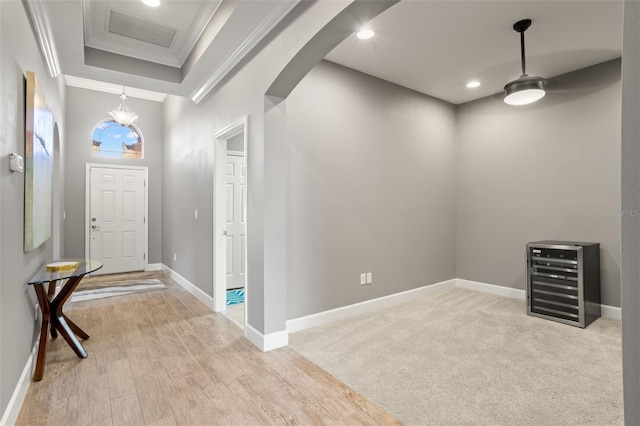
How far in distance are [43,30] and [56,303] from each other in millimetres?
2197

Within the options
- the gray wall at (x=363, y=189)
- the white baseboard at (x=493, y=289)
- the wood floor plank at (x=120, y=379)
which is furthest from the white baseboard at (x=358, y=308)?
the wood floor plank at (x=120, y=379)

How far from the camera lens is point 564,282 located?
353 centimetres

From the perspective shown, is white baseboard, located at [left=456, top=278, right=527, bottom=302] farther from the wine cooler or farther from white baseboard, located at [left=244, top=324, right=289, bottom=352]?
white baseboard, located at [left=244, top=324, right=289, bottom=352]

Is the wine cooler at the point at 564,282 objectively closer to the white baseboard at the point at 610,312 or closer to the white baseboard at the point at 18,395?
the white baseboard at the point at 610,312

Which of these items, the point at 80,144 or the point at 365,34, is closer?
the point at 365,34

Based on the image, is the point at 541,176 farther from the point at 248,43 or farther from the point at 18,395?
the point at 18,395

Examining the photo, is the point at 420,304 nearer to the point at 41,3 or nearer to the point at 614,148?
the point at 614,148

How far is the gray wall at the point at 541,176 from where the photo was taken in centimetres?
373

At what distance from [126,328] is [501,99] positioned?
17.7ft

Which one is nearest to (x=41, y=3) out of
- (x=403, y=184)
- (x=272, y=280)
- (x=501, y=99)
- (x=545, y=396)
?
(x=272, y=280)

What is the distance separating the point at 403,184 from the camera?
439 centimetres

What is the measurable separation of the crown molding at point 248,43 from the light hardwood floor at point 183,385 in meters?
2.66

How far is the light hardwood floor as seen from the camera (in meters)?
1.94

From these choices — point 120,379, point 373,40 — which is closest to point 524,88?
point 373,40
